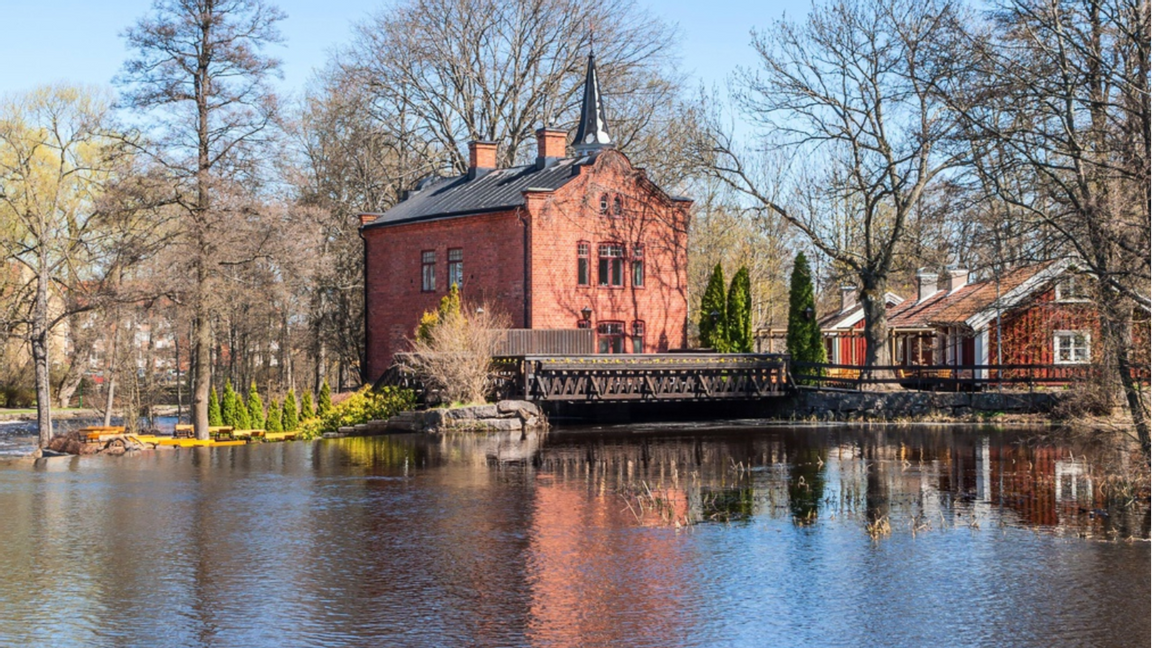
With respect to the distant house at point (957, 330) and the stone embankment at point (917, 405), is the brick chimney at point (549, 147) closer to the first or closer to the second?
the stone embankment at point (917, 405)

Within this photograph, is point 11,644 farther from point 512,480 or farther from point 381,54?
point 381,54

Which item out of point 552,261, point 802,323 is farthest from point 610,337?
point 802,323

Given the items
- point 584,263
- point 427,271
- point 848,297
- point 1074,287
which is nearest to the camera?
point 1074,287

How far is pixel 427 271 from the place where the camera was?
138 ft

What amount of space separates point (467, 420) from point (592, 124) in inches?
559

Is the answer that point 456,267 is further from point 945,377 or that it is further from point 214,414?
point 945,377

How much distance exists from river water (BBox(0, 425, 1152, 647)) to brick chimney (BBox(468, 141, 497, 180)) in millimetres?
21709

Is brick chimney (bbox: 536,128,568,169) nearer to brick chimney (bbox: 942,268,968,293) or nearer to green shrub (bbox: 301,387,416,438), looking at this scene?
green shrub (bbox: 301,387,416,438)

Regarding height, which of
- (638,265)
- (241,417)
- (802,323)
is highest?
(638,265)

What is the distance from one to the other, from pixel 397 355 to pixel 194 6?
10.5m

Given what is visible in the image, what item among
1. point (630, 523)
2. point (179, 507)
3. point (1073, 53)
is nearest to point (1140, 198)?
point (1073, 53)

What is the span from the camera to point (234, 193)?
102 ft

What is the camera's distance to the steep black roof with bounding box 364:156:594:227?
131 feet

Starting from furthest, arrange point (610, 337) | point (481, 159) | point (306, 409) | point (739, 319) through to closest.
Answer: point (481, 159)
point (739, 319)
point (610, 337)
point (306, 409)
